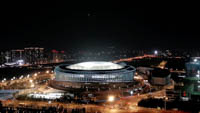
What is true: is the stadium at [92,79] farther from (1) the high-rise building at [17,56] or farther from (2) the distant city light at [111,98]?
(1) the high-rise building at [17,56]

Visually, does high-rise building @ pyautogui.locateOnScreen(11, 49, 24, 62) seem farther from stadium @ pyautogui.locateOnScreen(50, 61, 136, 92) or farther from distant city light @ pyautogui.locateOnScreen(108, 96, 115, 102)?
distant city light @ pyautogui.locateOnScreen(108, 96, 115, 102)

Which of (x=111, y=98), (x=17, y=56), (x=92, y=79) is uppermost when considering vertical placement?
(x=17, y=56)

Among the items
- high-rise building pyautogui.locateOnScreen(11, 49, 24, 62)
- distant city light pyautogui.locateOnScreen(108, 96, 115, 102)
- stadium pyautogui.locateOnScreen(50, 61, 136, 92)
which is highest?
high-rise building pyautogui.locateOnScreen(11, 49, 24, 62)

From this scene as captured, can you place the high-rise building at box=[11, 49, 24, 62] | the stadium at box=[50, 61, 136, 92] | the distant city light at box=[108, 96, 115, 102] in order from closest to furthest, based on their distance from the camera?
1. the distant city light at box=[108, 96, 115, 102]
2. the stadium at box=[50, 61, 136, 92]
3. the high-rise building at box=[11, 49, 24, 62]

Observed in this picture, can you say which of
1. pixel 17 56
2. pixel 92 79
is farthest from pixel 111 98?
pixel 17 56

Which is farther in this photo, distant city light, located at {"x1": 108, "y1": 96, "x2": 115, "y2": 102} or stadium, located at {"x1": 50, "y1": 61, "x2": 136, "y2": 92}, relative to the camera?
stadium, located at {"x1": 50, "y1": 61, "x2": 136, "y2": 92}

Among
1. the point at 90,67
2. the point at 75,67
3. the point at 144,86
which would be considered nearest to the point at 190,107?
the point at 144,86

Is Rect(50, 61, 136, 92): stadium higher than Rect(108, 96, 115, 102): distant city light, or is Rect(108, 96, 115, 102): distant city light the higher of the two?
Rect(50, 61, 136, 92): stadium

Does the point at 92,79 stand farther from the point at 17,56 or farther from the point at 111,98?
the point at 17,56

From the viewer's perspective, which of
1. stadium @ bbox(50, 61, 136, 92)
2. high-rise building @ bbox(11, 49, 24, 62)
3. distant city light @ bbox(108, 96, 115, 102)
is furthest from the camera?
high-rise building @ bbox(11, 49, 24, 62)

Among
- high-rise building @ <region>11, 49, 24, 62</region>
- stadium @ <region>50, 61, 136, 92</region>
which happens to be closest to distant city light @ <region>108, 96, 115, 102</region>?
stadium @ <region>50, 61, 136, 92</region>

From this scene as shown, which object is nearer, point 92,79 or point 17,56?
point 92,79

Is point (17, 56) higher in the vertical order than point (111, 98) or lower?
higher
